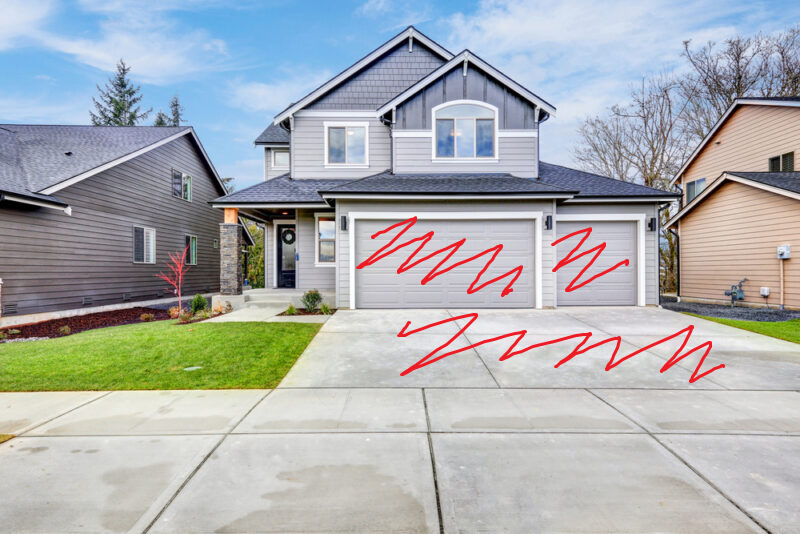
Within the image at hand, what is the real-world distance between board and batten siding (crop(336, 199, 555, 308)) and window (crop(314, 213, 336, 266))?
2.42 m

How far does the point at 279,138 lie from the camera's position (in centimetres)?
1512

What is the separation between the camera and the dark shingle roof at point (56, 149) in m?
10.3

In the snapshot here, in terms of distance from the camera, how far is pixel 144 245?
14.3 m

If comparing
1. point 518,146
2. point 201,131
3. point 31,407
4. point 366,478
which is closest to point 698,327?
point 518,146

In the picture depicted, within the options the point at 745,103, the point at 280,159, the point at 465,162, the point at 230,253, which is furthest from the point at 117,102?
the point at 745,103

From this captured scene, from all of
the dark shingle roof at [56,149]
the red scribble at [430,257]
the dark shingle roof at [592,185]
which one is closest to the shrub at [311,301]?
the red scribble at [430,257]

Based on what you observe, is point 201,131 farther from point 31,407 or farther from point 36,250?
point 31,407

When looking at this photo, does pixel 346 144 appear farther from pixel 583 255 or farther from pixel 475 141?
pixel 583 255

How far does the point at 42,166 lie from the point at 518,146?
14.0 meters

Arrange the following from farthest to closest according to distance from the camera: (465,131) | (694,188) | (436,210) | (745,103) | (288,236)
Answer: (694,188)
(745,103)
(288,236)
(465,131)
(436,210)

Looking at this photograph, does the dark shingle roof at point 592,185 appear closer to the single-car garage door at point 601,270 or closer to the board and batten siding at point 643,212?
the board and batten siding at point 643,212

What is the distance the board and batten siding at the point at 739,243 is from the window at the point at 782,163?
7.56 ft

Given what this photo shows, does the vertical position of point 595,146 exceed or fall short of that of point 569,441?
it exceeds it

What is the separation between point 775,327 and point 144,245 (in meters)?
18.6
